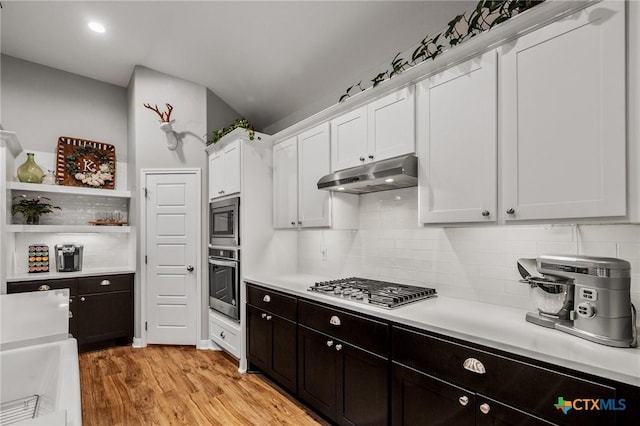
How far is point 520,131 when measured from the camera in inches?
62.6

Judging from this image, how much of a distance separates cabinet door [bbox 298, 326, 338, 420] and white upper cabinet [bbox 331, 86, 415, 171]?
1370 mm

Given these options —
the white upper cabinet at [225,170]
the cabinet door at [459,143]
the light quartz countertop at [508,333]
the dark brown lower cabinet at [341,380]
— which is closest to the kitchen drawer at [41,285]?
the white upper cabinet at [225,170]

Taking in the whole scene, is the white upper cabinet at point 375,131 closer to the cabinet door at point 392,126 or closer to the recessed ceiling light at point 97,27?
the cabinet door at point 392,126

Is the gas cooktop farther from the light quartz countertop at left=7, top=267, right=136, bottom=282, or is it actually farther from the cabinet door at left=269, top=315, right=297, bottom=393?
the light quartz countertop at left=7, top=267, right=136, bottom=282

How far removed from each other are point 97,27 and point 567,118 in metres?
4.15

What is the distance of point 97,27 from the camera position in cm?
327

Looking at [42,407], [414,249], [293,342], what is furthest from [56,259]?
[414,249]

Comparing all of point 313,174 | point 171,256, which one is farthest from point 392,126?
point 171,256

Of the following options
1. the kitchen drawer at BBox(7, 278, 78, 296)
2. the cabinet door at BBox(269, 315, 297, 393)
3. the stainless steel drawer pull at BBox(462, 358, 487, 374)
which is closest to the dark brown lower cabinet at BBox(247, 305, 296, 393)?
the cabinet door at BBox(269, 315, 297, 393)

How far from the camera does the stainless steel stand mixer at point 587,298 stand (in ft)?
4.16

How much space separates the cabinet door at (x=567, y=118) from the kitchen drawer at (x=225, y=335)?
2822 millimetres

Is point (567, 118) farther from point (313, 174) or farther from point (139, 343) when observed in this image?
point (139, 343)

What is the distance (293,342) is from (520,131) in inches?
84.2

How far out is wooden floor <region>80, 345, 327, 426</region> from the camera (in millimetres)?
2400
